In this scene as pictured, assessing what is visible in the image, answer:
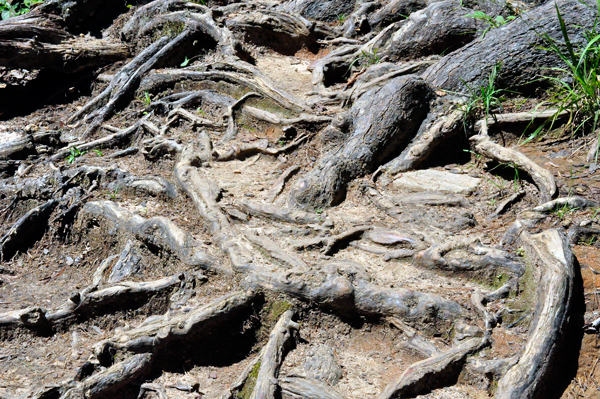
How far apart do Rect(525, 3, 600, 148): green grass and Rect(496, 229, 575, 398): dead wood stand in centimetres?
143

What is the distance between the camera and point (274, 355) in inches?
122

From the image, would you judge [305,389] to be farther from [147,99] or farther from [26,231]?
[147,99]

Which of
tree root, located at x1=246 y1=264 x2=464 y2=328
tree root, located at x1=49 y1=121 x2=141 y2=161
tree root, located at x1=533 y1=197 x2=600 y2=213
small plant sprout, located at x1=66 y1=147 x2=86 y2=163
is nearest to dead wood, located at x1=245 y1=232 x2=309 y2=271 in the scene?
tree root, located at x1=246 y1=264 x2=464 y2=328

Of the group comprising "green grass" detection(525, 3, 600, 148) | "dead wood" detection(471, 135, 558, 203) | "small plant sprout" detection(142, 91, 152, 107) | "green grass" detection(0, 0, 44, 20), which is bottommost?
"small plant sprout" detection(142, 91, 152, 107)

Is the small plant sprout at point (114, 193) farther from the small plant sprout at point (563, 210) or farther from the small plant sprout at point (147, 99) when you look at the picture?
the small plant sprout at point (563, 210)

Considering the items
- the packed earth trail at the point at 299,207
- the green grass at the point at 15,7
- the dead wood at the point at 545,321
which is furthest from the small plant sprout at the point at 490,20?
the green grass at the point at 15,7

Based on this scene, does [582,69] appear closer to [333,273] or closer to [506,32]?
[506,32]

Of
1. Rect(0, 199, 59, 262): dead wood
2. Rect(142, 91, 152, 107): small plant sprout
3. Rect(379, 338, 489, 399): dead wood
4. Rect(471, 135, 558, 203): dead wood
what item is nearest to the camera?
Rect(379, 338, 489, 399): dead wood

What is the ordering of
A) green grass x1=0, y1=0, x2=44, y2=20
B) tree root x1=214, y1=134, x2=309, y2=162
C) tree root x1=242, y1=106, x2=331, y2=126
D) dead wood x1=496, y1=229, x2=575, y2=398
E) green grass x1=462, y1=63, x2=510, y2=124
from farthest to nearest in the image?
1. green grass x1=0, y1=0, x2=44, y2=20
2. tree root x1=242, y1=106, x2=331, y2=126
3. tree root x1=214, y1=134, x2=309, y2=162
4. green grass x1=462, y1=63, x2=510, y2=124
5. dead wood x1=496, y1=229, x2=575, y2=398

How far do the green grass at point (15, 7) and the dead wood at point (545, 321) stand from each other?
819cm

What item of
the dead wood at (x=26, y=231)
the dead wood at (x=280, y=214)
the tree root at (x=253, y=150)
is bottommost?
the dead wood at (x=26, y=231)

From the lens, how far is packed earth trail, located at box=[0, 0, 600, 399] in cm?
308

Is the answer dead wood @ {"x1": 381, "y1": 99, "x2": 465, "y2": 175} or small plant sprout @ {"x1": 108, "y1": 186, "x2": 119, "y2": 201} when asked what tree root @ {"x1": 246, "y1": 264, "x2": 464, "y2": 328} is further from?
small plant sprout @ {"x1": 108, "y1": 186, "x2": 119, "y2": 201}

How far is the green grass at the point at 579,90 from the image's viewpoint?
4168 millimetres
